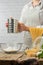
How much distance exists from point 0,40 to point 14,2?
0.42 m

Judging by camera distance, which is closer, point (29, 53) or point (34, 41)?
point (29, 53)

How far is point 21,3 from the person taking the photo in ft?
5.58

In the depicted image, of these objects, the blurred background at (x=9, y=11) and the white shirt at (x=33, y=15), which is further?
the blurred background at (x=9, y=11)

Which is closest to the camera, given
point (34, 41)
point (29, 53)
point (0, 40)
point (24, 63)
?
point (24, 63)

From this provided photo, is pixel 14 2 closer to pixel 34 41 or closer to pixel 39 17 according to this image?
pixel 39 17

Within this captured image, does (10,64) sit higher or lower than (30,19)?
lower

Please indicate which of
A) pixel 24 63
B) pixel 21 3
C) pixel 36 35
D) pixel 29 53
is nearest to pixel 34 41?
pixel 36 35

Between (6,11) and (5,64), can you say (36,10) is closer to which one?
(6,11)

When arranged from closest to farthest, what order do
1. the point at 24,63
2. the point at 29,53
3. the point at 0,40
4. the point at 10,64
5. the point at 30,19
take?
1. the point at 24,63
2. the point at 10,64
3. the point at 29,53
4. the point at 30,19
5. the point at 0,40

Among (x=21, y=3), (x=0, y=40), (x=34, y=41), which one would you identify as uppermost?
(x=21, y=3)

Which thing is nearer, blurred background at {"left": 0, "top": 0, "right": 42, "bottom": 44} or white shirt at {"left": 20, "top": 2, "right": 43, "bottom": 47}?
white shirt at {"left": 20, "top": 2, "right": 43, "bottom": 47}

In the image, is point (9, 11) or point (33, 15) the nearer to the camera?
point (33, 15)

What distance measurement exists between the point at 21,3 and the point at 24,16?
32cm

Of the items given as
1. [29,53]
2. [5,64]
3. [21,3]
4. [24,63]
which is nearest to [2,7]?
[21,3]
